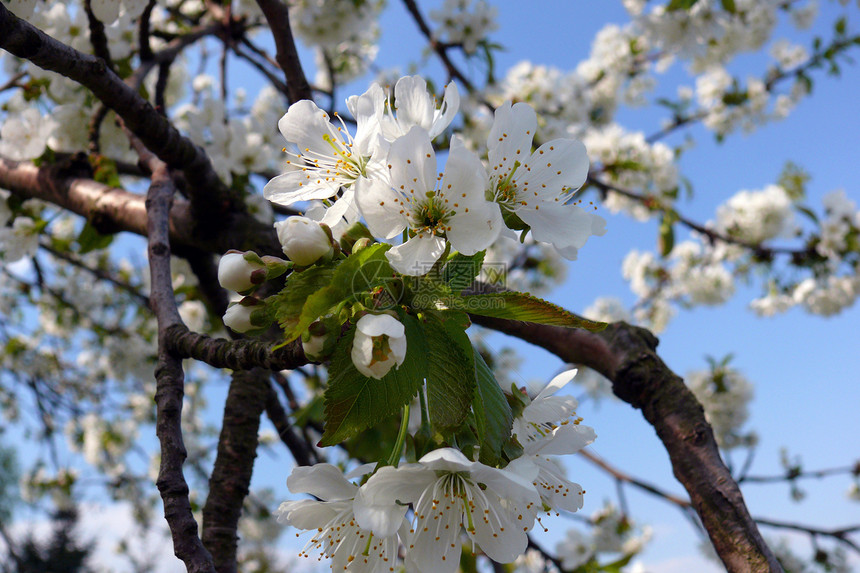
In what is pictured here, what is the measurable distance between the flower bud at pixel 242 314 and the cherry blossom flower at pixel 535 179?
41 centimetres

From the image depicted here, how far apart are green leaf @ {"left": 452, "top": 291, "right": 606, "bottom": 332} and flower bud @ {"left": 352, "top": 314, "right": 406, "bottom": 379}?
0.13 m

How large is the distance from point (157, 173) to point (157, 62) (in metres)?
0.75

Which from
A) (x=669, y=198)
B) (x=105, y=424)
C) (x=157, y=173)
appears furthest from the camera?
(x=105, y=424)

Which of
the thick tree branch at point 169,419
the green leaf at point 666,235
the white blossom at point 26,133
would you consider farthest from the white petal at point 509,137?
the green leaf at point 666,235

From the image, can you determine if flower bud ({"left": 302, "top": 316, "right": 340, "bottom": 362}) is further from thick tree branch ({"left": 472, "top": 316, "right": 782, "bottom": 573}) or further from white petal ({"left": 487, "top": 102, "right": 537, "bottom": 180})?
thick tree branch ({"left": 472, "top": 316, "right": 782, "bottom": 573})

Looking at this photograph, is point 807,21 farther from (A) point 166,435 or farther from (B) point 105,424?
(B) point 105,424

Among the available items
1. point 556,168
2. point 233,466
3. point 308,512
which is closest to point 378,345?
point 308,512

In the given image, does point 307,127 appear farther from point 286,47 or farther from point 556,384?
point 286,47

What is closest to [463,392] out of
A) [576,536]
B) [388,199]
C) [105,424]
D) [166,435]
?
[388,199]

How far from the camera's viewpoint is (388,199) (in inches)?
31.7

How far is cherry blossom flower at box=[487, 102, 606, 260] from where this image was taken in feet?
2.93

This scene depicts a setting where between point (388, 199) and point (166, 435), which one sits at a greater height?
point (388, 199)

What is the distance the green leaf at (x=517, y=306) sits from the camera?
2.54 feet

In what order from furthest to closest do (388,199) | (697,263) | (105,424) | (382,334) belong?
(697,263)
(105,424)
(388,199)
(382,334)
